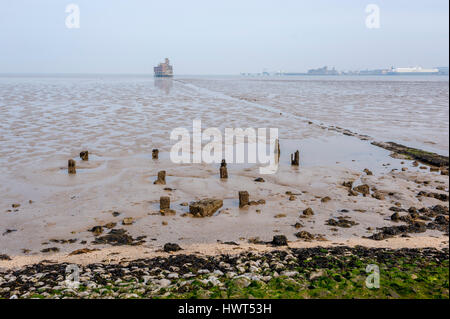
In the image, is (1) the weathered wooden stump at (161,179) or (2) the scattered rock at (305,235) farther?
(1) the weathered wooden stump at (161,179)

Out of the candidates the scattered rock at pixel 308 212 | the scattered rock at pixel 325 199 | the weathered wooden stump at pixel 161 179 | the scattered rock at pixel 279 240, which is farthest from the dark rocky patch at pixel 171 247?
the scattered rock at pixel 325 199

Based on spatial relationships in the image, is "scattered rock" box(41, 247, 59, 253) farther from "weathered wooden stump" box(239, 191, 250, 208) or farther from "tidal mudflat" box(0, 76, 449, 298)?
"weathered wooden stump" box(239, 191, 250, 208)

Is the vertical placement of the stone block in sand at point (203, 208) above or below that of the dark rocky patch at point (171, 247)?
above

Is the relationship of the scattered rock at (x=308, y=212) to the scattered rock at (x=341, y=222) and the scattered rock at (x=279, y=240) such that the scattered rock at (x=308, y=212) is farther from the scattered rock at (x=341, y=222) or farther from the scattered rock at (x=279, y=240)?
the scattered rock at (x=279, y=240)

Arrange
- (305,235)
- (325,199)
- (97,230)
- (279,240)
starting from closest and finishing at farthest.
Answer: (279,240)
(305,235)
(97,230)
(325,199)

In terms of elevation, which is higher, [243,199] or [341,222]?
[243,199]

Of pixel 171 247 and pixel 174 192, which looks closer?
pixel 171 247

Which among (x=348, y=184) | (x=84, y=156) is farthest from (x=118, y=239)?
(x=84, y=156)

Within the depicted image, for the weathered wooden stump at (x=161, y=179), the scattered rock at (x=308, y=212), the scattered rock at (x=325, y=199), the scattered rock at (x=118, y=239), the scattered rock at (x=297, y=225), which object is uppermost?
the weathered wooden stump at (x=161, y=179)

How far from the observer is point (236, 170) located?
19.5 metres

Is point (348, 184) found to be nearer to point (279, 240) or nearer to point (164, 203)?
point (279, 240)
